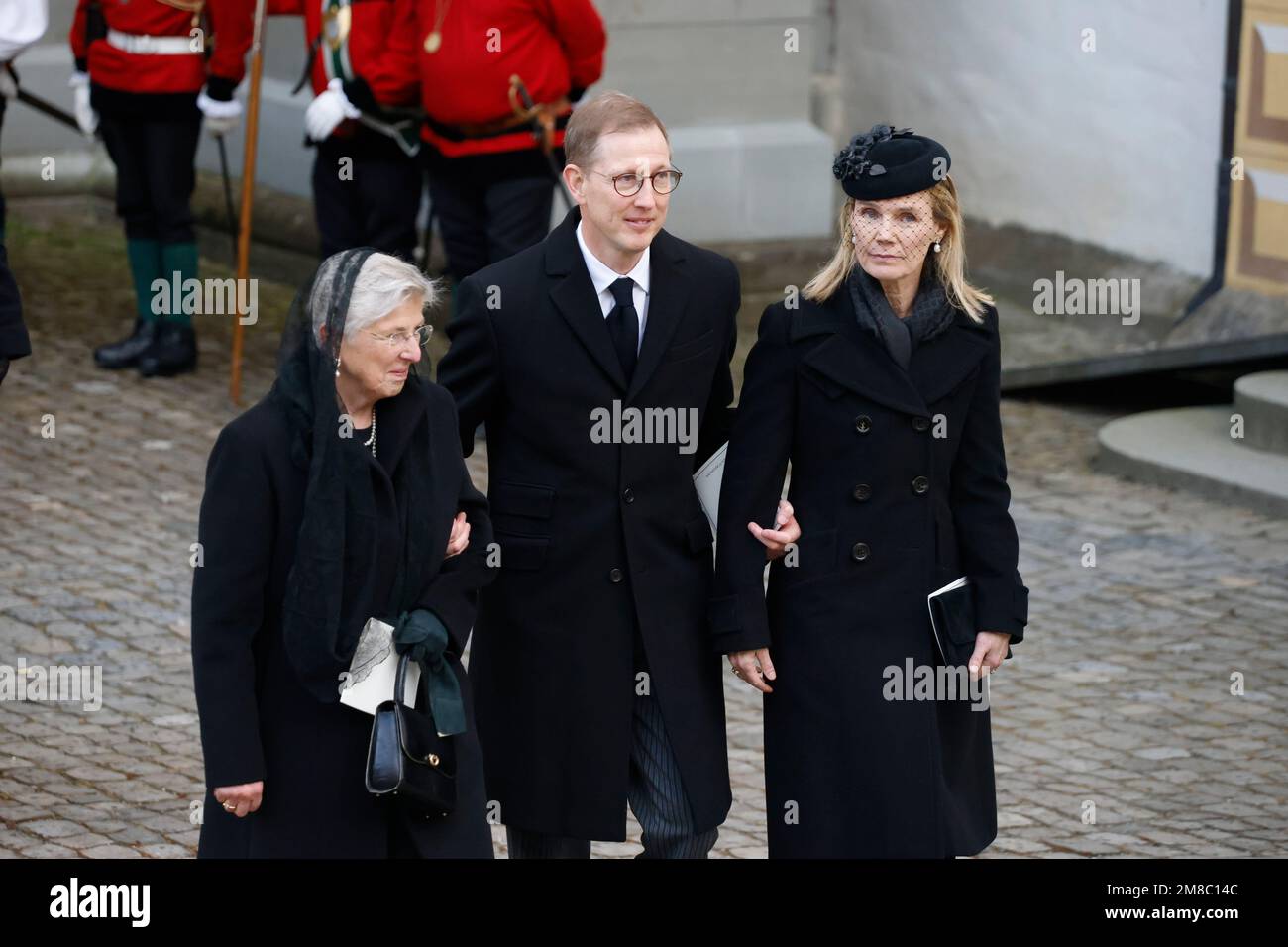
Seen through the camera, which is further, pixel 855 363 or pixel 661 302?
pixel 661 302

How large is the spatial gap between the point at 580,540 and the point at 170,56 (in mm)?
5934

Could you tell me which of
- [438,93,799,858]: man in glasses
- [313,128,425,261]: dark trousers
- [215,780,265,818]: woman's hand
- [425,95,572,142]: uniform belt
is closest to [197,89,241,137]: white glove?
[313,128,425,261]: dark trousers

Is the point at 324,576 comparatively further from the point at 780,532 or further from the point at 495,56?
the point at 495,56

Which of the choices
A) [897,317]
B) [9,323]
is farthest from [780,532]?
[9,323]

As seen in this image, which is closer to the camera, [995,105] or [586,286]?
[586,286]

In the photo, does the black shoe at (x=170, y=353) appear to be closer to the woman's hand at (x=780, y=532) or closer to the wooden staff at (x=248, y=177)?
the wooden staff at (x=248, y=177)

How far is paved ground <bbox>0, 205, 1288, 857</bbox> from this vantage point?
5801 mm

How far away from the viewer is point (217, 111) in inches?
384

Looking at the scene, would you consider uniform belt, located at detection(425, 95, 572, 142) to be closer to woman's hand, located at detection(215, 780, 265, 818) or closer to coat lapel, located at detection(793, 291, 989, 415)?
coat lapel, located at detection(793, 291, 989, 415)

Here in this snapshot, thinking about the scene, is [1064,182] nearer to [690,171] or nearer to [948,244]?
[690,171]

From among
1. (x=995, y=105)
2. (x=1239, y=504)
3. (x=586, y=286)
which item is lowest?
(x=1239, y=504)

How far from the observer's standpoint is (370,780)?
3.93 metres
